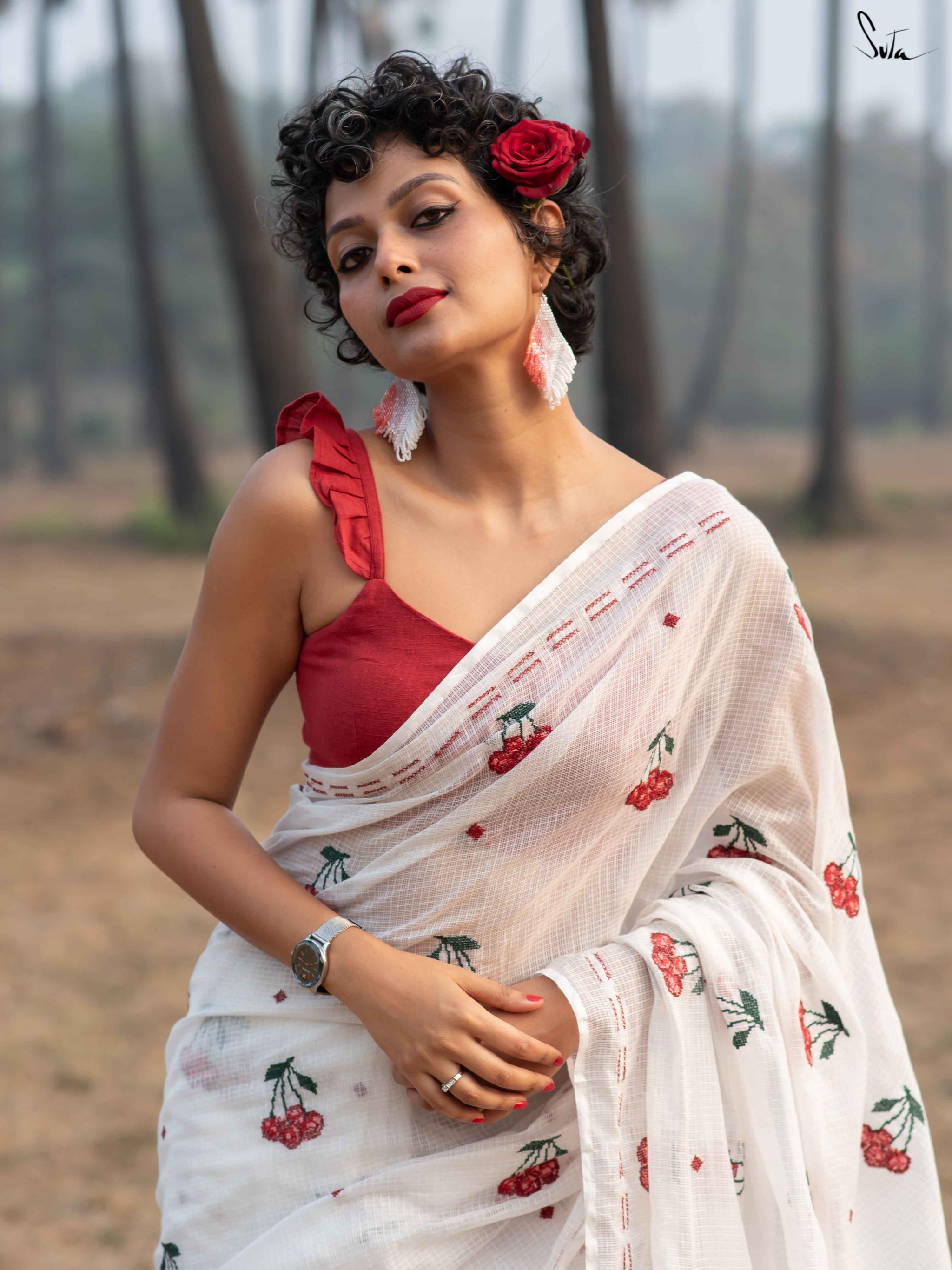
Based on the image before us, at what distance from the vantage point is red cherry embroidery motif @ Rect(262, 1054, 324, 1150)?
138cm

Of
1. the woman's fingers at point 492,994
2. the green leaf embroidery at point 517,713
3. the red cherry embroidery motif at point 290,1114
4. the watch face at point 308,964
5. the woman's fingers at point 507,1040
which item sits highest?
the green leaf embroidery at point 517,713

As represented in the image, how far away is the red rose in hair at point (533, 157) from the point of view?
1.38m

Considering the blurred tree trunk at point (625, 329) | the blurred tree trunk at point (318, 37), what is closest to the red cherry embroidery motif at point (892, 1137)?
the blurred tree trunk at point (625, 329)

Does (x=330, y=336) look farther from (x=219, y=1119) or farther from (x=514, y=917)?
(x=219, y=1119)

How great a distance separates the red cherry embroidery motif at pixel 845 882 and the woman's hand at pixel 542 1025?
39cm

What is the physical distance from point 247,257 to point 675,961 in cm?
610

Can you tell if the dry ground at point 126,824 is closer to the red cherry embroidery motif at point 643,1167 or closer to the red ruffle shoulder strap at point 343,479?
the red cherry embroidery motif at point 643,1167

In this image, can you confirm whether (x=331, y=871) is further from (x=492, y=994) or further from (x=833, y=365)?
(x=833, y=365)

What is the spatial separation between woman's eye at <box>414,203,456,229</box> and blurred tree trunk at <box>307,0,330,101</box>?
9.90 metres

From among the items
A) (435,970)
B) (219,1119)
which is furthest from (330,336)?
(219,1119)

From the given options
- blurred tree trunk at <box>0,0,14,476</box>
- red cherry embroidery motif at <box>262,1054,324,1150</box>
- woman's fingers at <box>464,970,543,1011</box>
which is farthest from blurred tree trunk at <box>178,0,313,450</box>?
blurred tree trunk at <box>0,0,14,476</box>

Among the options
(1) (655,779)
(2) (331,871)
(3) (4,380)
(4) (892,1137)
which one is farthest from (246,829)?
(3) (4,380)

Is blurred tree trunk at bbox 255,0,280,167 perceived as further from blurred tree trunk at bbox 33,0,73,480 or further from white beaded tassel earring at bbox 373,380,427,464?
white beaded tassel earring at bbox 373,380,427,464

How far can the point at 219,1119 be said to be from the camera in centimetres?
141
